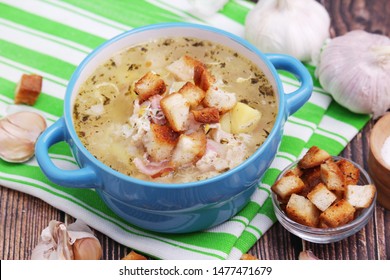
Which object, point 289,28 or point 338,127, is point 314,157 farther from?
point 289,28

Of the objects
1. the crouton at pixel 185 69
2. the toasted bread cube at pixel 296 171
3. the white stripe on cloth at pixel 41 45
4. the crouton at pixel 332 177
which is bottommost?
the white stripe on cloth at pixel 41 45

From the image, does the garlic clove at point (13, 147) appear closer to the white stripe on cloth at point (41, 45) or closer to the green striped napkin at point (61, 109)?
the green striped napkin at point (61, 109)

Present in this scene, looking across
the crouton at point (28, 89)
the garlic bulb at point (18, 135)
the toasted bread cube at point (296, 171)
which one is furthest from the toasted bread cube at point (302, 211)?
→ the crouton at point (28, 89)

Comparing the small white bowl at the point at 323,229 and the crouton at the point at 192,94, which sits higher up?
the crouton at the point at 192,94

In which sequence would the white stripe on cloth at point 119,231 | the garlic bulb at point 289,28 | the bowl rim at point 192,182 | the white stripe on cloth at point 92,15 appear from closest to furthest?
the bowl rim at point 192,182 → the white stripe on cloth at point 119,231 → the garlic bulb at point 289,28 → the white stripe on cloth at point 92,15

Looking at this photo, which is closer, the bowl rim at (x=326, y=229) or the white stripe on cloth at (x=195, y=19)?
the bowl rim at (x=326, y=229)

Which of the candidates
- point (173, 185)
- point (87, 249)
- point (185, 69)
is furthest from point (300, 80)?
point (87, 249)

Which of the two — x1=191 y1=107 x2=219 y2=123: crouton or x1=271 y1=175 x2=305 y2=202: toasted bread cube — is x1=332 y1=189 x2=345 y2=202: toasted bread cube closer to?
x1=271 y1=175 x2=305 y2=202: toasted bread cube
